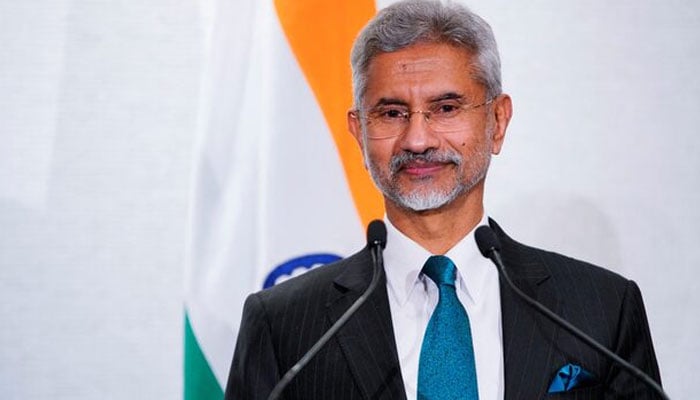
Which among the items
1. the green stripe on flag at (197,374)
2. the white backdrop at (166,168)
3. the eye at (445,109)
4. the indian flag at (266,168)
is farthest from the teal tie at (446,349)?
the white backdrop at (166,168)

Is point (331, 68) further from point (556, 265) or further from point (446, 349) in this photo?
point (446, 349)

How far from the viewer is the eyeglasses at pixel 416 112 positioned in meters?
1.36

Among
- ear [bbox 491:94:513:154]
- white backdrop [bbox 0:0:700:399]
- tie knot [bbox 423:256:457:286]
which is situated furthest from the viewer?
white backdrop [bbox 0:0:700:399]

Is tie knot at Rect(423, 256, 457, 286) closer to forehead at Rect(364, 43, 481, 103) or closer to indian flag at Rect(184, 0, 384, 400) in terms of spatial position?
forehead at Rect(364, 43, 481, 103)

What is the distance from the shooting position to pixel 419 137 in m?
1.33

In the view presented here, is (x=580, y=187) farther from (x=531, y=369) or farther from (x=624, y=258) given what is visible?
(x=531, y=369)

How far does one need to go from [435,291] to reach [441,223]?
0.10 meters

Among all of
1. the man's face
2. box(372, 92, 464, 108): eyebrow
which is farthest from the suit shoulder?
box(372, 92, 464, 108): eyebrow

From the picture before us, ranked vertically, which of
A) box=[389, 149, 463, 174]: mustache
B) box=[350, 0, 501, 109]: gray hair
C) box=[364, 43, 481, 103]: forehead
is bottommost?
box=[389, 149, 463, 174]: mustache

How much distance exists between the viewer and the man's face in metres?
1.34

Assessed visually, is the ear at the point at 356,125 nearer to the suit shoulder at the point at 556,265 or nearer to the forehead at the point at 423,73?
the forehead at the point at 423,73

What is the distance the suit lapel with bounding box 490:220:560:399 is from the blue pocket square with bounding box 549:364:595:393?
1 cm

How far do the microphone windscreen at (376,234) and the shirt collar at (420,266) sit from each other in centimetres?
14

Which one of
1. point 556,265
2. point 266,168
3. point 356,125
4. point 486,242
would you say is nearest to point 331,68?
point 266,168
